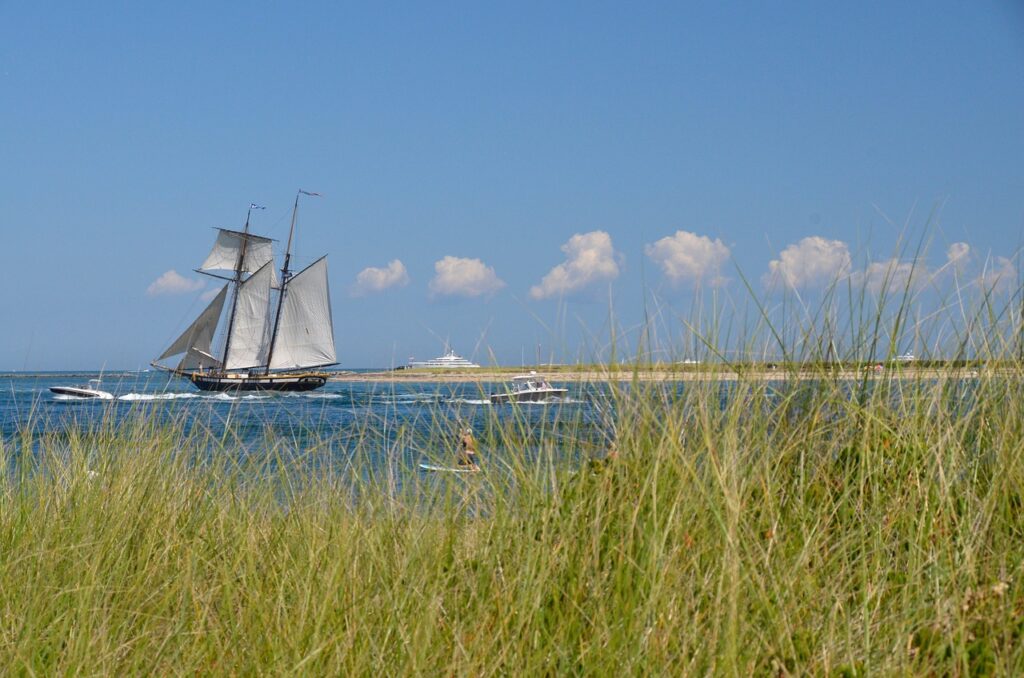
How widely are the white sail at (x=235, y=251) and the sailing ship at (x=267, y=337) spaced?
5.01ft

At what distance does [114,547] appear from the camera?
2893 mm

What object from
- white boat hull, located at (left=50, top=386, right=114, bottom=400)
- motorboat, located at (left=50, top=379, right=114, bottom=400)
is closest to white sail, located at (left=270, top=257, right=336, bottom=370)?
motorboat, located at (left=50, top=379, right=114, bottom=400)

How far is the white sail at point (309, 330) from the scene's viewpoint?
50.4 m

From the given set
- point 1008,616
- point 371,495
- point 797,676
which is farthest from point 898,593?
point 371,495

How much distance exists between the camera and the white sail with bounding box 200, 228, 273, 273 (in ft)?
181

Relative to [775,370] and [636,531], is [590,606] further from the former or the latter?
[775,370]

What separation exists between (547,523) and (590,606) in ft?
0.87

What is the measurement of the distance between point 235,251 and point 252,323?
5.87 m

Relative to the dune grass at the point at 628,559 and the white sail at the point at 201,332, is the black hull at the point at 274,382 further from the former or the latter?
the dune grass at the point at 628,559

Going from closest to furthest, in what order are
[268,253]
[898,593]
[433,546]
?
1. [898,593]
2. [433,546]
3. [268,253]

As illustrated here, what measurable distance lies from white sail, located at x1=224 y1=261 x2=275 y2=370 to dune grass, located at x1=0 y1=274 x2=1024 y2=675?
1925 inches

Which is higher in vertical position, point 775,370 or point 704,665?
point 775,370

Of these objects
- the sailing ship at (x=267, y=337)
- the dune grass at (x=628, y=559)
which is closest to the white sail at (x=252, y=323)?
the sailing ship at (x=267, y=337)

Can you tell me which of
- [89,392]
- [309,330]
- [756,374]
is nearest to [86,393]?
[309,330]
